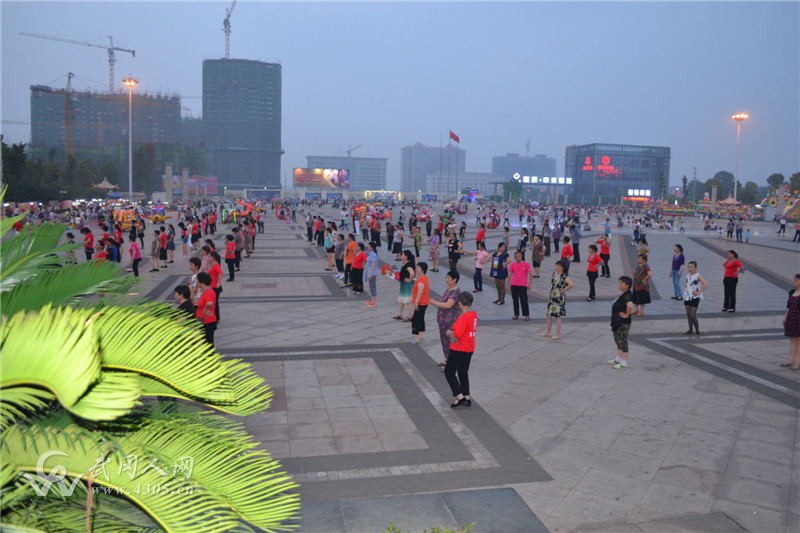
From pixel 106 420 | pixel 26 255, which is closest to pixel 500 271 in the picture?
pixel 26 255

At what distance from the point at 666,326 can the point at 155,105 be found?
17988 cm

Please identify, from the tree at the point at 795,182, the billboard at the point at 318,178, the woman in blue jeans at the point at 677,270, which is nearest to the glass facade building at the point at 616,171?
the tree at the point at 795,182

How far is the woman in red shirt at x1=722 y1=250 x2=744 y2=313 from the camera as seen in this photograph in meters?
14.9

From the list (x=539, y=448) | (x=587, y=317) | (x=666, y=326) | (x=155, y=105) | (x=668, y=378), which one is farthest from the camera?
(x=155, y=105)

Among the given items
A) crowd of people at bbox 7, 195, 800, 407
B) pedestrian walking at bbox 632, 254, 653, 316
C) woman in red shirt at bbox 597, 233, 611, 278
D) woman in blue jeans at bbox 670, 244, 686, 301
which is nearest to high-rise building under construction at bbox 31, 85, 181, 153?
crowd of people at bbox 7, 195, 800, 407

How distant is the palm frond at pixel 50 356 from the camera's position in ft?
5.70

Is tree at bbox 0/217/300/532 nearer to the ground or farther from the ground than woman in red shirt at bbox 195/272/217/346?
farther from the ground

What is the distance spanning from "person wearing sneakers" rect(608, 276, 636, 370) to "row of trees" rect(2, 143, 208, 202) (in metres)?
24.8

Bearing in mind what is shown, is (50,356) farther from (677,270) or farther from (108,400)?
(677,270)

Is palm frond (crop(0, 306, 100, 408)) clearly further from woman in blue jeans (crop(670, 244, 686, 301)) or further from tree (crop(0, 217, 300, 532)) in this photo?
woman in blue jeans (crop(670, 244, 686, 301))

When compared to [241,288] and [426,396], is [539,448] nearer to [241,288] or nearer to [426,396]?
[426,396]

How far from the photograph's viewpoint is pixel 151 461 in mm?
2199

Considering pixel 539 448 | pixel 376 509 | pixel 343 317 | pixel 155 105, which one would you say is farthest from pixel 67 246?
pixel 155 105

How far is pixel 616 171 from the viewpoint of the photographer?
156 metres
